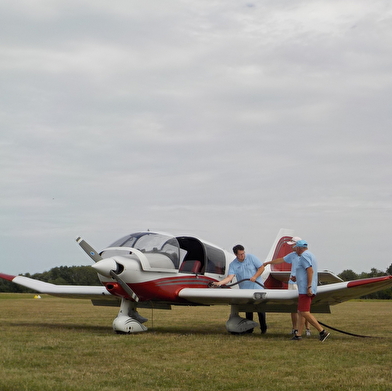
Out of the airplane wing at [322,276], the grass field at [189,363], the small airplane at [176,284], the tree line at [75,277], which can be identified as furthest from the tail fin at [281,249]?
the tree line at [75,277]

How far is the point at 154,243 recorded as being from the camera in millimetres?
11898

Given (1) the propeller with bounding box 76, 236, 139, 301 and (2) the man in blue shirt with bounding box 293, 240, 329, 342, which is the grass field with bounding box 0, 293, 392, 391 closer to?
(2) the man in blue shirt with bounding box 293, 240, 329, 342

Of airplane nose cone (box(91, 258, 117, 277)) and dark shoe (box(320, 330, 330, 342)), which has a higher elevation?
airplane nose cone (box(91, 258, 117, 277))

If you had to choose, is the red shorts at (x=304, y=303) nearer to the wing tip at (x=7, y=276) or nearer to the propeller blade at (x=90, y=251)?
the propeller blade at (x=90, y=251)

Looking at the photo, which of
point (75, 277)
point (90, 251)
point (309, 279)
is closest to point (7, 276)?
point (90, 251)

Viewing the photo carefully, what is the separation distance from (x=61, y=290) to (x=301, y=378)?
31.5 feet

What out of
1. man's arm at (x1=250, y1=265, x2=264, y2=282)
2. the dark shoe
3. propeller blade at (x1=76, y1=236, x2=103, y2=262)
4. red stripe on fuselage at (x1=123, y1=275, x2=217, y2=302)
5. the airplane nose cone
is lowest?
the dark shoe

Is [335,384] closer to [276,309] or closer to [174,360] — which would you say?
[174,360]

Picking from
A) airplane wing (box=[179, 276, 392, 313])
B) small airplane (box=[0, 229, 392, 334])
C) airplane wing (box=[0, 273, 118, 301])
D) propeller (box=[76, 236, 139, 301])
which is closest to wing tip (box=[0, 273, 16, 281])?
airplane wing (box=[0, 273, 118, 301])

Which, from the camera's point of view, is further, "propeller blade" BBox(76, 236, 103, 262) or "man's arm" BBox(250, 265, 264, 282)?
"man's arm" BBox(250, 265, 264, 282)

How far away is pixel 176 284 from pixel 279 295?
2.46 meters

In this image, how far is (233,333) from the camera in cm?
1169

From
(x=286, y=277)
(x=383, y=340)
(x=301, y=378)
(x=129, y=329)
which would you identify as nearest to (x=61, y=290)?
(x=129, y=329)

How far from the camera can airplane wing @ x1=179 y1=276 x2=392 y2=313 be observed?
416 inches
